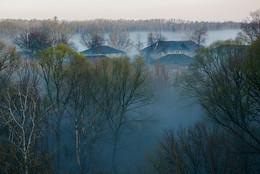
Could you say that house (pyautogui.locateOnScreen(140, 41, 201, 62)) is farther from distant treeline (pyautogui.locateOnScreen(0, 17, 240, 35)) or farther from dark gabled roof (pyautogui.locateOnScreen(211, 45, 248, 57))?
distant treeline (pyautogui.locateOnScreen(0, 17, 240, 35))

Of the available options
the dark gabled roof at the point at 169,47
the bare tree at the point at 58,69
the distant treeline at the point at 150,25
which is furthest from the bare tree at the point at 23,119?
the distant treeline at the point at 150,25

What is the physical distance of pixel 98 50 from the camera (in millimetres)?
48656

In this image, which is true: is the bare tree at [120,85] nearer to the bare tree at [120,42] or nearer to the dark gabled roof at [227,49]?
the dark gabled roof at [227,49]

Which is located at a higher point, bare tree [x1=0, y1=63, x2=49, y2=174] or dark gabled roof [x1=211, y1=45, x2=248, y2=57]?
dark gabled roof [x1=211, y1=45, x2=248, y2=57]

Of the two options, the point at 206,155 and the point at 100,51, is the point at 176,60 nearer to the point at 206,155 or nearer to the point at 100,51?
the point at 100,51

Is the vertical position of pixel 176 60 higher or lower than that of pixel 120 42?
lower

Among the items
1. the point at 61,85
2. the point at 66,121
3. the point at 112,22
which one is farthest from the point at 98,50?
the point at 112,22

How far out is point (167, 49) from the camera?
182 ft

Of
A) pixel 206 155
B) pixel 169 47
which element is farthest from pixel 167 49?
pixel 206 155

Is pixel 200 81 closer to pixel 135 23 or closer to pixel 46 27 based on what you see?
pixel 46 27

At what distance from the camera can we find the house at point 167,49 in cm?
5372

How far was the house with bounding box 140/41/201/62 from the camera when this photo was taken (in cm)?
5372

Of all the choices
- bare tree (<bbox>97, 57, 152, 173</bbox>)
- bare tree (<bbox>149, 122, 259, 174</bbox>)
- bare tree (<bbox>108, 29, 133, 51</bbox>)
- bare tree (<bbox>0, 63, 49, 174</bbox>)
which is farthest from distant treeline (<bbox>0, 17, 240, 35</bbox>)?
bare tree (<bbox>149, 122, 259, 174</bbox>)

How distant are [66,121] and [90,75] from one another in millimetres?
5996
